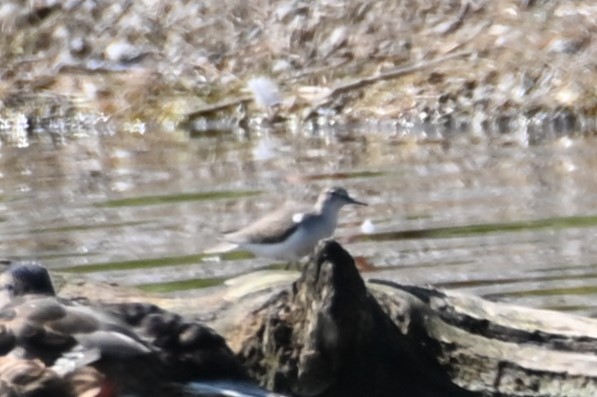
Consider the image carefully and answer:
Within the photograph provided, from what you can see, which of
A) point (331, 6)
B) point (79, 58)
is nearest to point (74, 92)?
point (79, 58)

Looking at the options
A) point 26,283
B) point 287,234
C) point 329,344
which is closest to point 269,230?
point 287,234

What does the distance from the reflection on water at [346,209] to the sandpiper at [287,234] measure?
0.75 ft

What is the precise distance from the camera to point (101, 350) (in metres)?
6.75

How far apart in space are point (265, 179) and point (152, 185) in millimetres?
864

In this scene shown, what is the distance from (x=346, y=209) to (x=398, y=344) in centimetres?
557

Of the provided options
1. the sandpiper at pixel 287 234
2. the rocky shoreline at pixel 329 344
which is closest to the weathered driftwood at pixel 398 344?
the rocky shoreline at pixel 329 344

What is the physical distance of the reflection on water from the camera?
10148 mm

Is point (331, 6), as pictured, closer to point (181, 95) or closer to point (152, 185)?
point (181, 95)

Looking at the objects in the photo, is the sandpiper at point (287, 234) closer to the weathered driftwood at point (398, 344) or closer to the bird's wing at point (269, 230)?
the bird's wing at point (269, 230)

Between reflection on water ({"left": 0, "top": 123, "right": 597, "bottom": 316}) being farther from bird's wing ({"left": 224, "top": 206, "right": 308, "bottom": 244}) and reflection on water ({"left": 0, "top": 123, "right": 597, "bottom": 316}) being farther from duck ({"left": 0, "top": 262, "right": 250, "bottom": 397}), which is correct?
duck ({"left": 0, "top": 262, "right": 250, "bottom": 397})

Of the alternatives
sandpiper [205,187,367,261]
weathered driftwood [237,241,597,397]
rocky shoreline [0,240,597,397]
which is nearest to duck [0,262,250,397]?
rocky shoreline [0,240,597,397]

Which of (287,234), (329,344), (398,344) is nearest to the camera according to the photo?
(329,344)

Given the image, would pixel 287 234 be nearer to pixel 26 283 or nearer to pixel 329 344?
pixel 26 283

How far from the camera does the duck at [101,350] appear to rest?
264 inches
